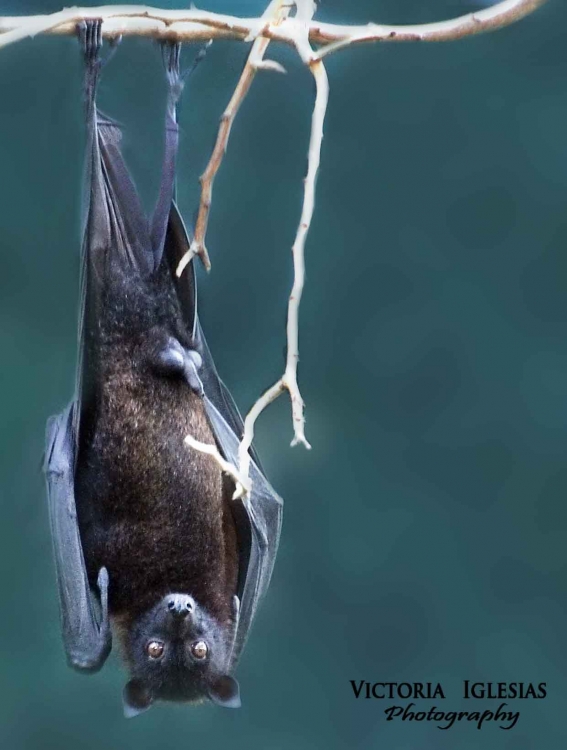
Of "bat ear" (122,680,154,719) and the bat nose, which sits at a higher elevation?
the bat nose

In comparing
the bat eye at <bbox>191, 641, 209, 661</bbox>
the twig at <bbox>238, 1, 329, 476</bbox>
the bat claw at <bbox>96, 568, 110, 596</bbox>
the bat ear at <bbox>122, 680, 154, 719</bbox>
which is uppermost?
the twig at <bbox>238, 1, 329, 476</bbox>

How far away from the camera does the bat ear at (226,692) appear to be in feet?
5.41

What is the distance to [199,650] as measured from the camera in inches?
65.2

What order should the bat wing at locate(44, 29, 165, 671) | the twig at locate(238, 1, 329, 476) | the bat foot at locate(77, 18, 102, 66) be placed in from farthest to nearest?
the bat wing at locate(44, 29, 165, 671)
the bat foot at locate(77, 18, 102, 66)
the twig at locate(238, 1, 329, 476)

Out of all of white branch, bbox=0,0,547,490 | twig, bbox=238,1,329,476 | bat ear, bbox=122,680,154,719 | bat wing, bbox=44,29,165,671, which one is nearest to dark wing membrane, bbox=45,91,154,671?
bat wing, bbox=44,29,165,671

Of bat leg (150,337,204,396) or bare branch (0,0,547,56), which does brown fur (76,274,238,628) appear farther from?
bare branch (0,0,547,56)

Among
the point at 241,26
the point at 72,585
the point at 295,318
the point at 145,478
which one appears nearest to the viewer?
the point at 295,318

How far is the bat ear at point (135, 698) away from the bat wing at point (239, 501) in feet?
0.47

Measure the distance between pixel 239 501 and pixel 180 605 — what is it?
19 centimetres

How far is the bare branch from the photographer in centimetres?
131

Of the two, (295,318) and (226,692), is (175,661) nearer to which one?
(226,692)

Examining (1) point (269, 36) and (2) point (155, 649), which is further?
(2) point (155, 649)

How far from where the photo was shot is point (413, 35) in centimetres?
134

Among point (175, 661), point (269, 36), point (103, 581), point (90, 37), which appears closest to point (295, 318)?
point (269, 36)
